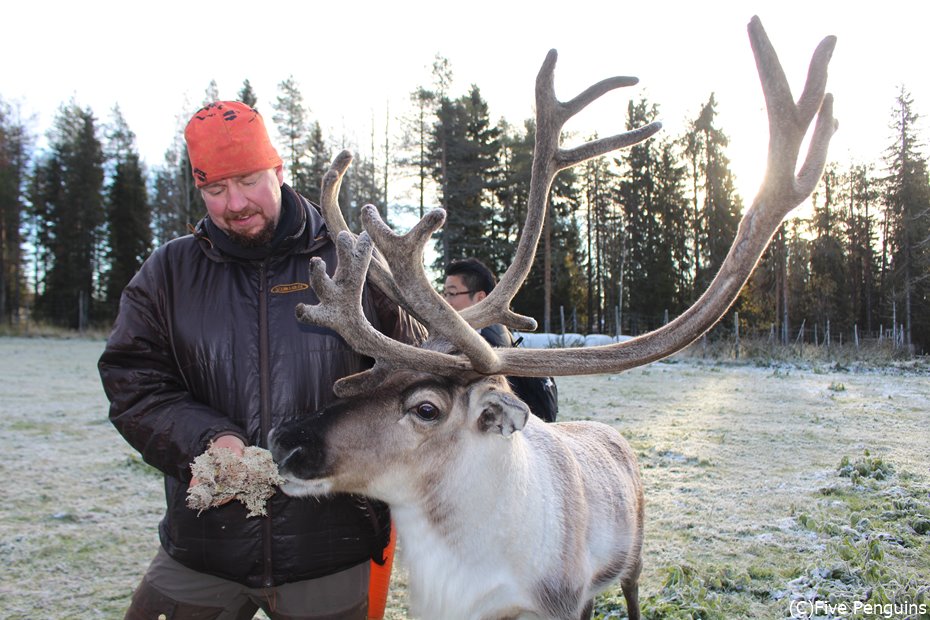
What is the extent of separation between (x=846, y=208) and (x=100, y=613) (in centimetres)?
4611

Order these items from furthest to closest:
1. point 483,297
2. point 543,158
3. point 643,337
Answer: point 483,297 < point 543,158 < point 643,337

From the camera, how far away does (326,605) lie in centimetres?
251

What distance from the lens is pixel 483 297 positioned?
189 inches

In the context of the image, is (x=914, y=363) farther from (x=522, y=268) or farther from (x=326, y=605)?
(x=326, y=605)

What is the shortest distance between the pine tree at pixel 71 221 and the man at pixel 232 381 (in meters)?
37.1

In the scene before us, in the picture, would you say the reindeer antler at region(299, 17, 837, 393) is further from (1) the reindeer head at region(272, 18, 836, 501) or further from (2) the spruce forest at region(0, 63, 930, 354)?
(2) the spruce forest at region(0, 63, 930, 354)

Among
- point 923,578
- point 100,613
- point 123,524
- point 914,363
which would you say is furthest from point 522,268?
point 914,363

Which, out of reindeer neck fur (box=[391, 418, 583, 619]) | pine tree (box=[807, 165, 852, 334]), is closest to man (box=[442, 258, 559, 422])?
reindeer neck fur (box=[391, 418, 583, 619])

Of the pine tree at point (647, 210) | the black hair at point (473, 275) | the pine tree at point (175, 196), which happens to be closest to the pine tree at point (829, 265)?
the pine tree at point (647, 210)

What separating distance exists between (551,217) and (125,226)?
24171 millimetres

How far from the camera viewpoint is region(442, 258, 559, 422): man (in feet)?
13.8

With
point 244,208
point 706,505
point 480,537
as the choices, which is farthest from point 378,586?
point 706,505

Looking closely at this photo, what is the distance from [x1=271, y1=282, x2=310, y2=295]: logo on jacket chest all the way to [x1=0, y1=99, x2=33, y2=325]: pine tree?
40.2 metres

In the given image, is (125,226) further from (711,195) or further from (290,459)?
(290,459)
